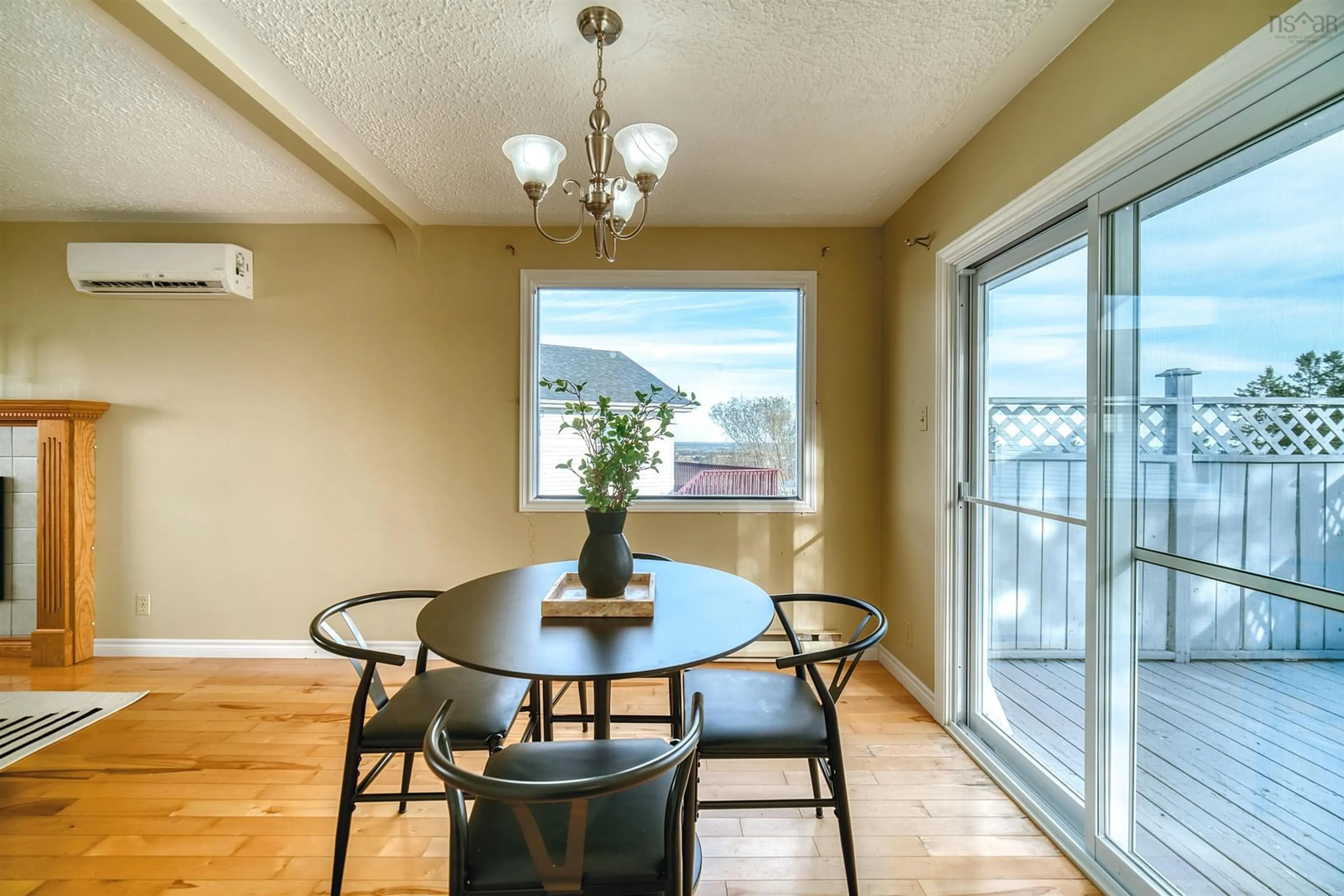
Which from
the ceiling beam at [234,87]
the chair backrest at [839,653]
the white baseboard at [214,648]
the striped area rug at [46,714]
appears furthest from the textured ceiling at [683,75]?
the striped area rug at [46,714]

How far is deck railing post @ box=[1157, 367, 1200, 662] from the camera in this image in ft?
4.53

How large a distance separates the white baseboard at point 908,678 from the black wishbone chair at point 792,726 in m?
1.24

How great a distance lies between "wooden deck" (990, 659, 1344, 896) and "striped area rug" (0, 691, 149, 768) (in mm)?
3839

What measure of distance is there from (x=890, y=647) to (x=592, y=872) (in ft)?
8.06

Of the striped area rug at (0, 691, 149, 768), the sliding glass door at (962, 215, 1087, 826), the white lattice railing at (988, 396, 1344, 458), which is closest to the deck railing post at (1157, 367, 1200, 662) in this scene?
the white lattice railing at (988, 396, 1344, 458)

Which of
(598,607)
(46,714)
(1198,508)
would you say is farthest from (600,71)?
(46,714)

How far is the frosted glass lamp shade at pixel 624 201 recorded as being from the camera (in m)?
1.80

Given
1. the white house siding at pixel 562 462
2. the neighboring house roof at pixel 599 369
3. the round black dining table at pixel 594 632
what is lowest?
the round black dining table at pixel 594 632

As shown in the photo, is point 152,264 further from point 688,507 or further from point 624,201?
point 688,507

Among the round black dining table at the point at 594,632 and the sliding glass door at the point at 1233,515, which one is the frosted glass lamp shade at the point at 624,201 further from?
the sliding glass door at the point at 1233,515

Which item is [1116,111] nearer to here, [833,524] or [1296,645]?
[1296,645]

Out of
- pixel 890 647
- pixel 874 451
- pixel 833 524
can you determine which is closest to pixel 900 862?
pixel 890 647

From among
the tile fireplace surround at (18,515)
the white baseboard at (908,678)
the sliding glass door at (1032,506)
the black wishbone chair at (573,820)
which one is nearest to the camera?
the black wishbone chair at (573,820)

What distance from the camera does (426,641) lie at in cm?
134
